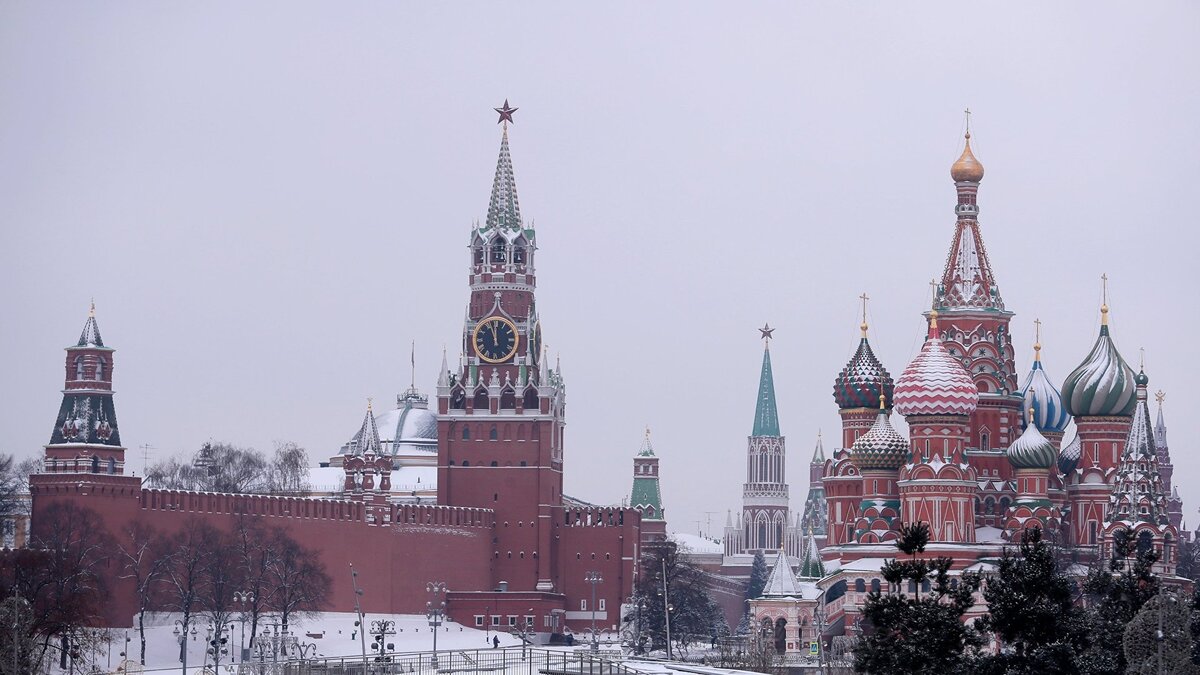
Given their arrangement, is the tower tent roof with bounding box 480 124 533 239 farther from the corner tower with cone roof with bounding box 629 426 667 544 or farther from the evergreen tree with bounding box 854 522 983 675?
the evergreen tree with bounding box 854 522 983 675

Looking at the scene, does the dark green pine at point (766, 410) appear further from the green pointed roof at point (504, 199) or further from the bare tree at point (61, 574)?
the bare tree at point (61, 574)

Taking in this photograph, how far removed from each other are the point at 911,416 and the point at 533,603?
76.5 ft

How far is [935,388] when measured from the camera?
95750 mm

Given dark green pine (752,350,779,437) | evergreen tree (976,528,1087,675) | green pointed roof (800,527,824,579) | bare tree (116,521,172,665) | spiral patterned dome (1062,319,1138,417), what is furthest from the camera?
dark green pine (752,350,779,437)

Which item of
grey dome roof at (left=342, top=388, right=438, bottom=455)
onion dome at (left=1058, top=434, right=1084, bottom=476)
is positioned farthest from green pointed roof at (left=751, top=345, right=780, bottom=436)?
onion dome at (left=1058, top=434, right=1084, bottom=476)

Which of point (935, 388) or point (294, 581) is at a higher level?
point (935, 388)

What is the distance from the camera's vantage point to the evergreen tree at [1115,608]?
50656mm

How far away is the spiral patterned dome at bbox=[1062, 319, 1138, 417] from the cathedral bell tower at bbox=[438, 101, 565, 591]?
1001 inches

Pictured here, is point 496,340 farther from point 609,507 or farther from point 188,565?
point 188,565

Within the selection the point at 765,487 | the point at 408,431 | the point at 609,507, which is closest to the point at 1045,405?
Result: the point at 609,507

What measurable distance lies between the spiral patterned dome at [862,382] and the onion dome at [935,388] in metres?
7.71

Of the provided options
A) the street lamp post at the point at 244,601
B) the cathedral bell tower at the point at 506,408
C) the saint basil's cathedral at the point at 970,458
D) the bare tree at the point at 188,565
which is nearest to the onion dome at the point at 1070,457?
the saint basil's cathedral at the point at 970,458

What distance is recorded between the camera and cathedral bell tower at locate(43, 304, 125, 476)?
3723 inches

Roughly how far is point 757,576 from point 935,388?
207 ft
